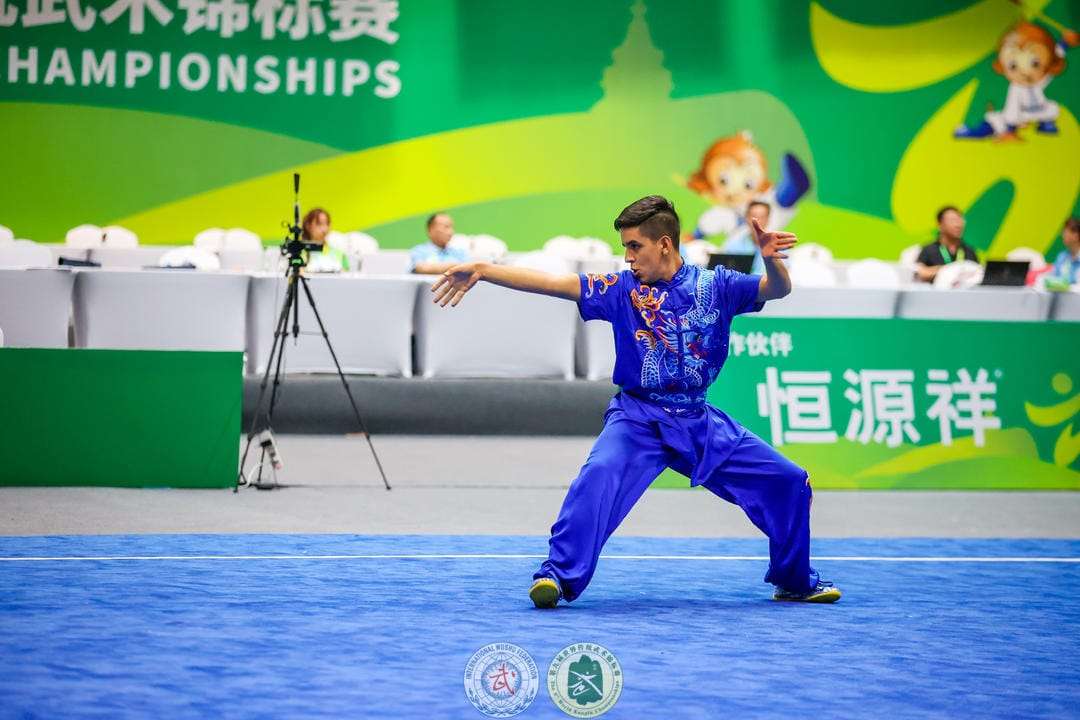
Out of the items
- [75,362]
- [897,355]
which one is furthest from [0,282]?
[897,355]

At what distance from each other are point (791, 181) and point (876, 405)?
31.1 ft

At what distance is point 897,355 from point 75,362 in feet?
15.4

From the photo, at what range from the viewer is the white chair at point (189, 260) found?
12.0 meters

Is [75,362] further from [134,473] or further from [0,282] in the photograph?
[0,282]

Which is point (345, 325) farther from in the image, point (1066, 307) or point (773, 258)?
point (773, 258)

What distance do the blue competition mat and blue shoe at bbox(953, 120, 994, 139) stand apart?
1234 cm

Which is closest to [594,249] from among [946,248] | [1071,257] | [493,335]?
[946,248]

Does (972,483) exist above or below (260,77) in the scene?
below

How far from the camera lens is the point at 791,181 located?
18.0m

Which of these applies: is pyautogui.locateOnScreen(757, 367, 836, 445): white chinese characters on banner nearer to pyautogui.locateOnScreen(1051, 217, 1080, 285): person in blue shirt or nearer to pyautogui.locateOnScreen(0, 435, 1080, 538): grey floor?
pyautogui.locateOnScreen(0, 435, 1080, 538): grey floor

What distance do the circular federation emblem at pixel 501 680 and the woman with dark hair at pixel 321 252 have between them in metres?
7.17

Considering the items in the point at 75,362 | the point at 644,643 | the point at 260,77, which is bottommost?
the point at 644,643

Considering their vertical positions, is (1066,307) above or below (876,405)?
above

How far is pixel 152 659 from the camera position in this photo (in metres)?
4.17
